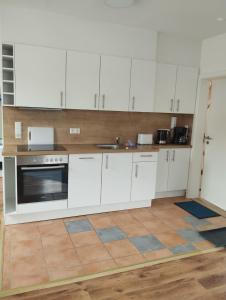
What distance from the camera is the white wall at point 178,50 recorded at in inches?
156

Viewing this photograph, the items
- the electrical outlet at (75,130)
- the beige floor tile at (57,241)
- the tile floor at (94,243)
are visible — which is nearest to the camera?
the tile floor at (94,243)

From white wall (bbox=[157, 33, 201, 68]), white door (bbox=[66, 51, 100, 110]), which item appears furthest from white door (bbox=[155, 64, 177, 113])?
white door (bbox=[66, 51, 100, 110])

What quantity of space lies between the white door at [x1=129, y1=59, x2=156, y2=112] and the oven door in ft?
4.79

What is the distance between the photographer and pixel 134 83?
3.75m

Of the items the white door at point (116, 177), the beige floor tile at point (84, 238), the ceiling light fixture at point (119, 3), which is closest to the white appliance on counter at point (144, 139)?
the white door at point (116, 177)

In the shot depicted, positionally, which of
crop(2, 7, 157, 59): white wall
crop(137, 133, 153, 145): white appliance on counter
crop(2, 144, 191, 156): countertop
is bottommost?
crop(2, 144, 191, 156): countertop

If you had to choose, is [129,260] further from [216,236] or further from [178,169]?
[178,169]

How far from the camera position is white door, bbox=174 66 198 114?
13.5 feet

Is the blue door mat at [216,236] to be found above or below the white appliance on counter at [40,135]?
below

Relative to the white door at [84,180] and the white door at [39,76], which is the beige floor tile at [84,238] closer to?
the white door at [84,180]

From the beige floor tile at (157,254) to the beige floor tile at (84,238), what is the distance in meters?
0.56

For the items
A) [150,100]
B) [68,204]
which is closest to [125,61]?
[150,100]

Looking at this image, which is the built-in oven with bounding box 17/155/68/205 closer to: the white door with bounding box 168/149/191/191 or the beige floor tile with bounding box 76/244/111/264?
the beige floor tile with bounding box 76/244/111/264

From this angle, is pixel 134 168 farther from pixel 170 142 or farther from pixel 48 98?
pixel 48 98
